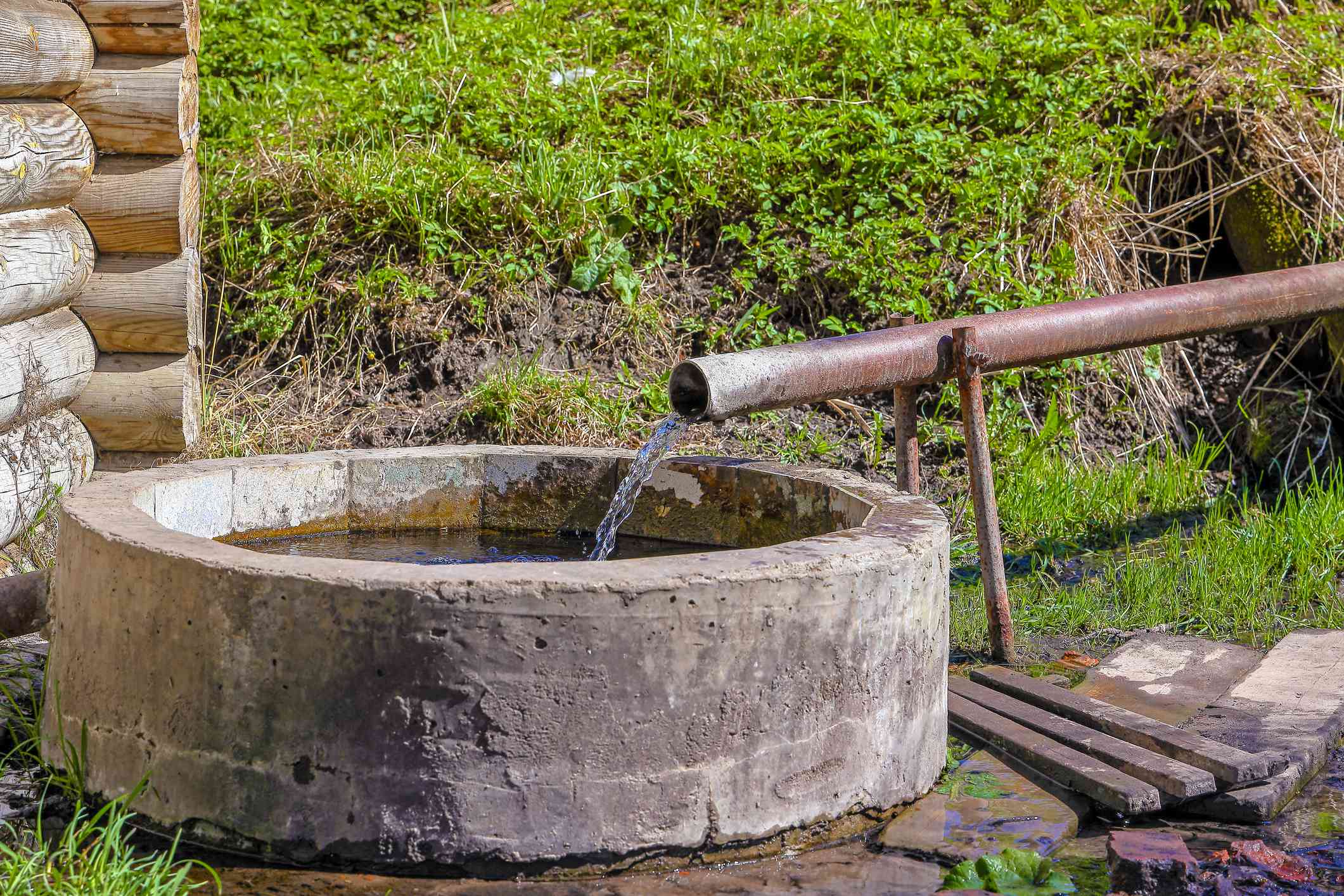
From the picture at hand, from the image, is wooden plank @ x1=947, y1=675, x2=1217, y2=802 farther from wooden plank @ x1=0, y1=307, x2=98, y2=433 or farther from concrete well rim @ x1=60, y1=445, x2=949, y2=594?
wooden plank @ x1=0, y1=307, x2=98, y2=433

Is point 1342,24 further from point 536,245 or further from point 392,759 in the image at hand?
point 392,759

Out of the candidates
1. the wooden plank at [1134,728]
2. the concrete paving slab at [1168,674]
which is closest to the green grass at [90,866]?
the wooden plank at [1134,728]

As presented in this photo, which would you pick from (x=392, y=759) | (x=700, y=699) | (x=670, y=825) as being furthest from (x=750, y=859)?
(x=392, y=759)

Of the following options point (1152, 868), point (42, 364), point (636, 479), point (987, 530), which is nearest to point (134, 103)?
point (42, 364)

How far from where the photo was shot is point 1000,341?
373cm

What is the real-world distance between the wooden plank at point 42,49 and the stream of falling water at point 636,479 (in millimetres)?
2334

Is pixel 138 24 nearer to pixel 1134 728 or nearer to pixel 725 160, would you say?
pixel 725 160

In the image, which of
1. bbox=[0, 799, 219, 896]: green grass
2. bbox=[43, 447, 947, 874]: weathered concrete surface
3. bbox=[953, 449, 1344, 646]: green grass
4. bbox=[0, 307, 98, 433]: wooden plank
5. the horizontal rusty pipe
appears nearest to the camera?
bbox=[0, 799, 219, 896]: green grass

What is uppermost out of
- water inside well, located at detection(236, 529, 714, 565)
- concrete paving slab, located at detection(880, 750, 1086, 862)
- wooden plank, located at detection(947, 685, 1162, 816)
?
water inside well, located at detection(236, 529, 714, 565)

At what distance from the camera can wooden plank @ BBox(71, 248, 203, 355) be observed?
478 centimetres

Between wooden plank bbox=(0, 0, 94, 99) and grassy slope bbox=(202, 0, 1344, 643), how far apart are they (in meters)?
1.37

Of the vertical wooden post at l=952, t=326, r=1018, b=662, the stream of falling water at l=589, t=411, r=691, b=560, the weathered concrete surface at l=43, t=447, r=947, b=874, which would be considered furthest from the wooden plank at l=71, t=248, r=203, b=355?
the vertical wooden post at l=952, t=326, r=1018, b=662

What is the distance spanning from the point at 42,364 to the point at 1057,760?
3456 millimetres

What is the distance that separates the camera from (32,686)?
3.38m
